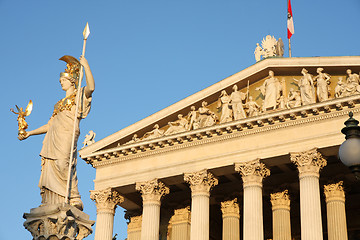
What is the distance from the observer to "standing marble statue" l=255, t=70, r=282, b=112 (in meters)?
36.3

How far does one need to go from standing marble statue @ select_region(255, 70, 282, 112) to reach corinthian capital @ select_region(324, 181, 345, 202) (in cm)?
518

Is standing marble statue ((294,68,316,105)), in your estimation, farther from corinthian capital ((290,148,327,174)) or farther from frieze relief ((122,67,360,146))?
corinthian capital ((290,148,327,174))

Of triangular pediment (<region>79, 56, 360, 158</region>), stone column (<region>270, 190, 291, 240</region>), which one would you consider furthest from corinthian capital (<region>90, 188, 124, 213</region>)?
stone column (<region>270, 190, 291, 240</region>)

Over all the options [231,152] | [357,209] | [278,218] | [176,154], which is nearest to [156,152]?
[176,154]

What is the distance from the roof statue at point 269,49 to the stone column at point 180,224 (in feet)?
32.5

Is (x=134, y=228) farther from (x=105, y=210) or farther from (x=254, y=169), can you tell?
(x=254, y=169)

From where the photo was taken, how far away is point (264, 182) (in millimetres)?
38406

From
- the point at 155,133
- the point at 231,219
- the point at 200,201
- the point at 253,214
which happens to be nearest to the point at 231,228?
the point at 231,219

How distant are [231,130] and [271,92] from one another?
2901mm

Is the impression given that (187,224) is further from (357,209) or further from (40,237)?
(40,237)

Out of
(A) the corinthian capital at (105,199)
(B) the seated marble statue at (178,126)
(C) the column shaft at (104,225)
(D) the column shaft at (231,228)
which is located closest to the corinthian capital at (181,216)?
(D) the column shaft at (231,228)

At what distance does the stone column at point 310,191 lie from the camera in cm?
3294

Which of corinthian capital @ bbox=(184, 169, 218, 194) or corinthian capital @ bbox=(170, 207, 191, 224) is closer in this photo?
corinthian capital @ bbox=(184, 169, 218, 194)

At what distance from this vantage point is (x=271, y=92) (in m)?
36.5
